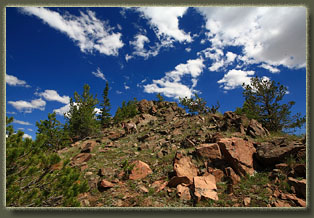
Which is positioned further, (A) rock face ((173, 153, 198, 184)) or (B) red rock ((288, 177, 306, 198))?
(A) rock face ((173, 153, 198, 184))

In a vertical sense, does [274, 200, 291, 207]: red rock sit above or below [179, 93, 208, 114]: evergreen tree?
below

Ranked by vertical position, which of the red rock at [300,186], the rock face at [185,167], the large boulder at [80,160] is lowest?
the large boulder at [80,160]

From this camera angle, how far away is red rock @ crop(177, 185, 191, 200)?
524 cm

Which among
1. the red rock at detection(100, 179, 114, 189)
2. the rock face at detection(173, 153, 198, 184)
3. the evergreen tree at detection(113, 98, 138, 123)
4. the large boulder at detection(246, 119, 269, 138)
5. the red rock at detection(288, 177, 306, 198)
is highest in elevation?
the evergreen tree at detection(113, 98, 138, 123)

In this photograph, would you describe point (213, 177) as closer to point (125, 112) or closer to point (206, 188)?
point (206, 188)

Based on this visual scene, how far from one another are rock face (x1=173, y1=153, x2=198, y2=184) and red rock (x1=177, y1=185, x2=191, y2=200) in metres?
0.56

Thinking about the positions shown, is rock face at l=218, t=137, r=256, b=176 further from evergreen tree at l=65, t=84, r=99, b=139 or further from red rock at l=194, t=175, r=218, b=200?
evergreen tree at l=65, t=84, r=99, b=139

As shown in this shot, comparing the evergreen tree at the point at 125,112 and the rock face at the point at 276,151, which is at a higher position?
the evergreen tree at the point at 125,112

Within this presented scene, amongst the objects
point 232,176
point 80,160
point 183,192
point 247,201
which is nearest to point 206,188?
point 183,192

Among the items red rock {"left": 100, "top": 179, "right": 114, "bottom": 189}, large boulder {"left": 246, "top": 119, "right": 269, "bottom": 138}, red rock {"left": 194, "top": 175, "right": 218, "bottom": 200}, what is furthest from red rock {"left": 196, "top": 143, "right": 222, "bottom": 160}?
red rock {"left": 100, "top": 179, "right": 114, "bottom": 189}

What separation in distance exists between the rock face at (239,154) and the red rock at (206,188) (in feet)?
4.46

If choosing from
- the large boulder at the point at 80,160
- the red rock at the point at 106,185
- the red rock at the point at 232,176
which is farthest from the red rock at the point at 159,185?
the large boulder at the point at 80,160

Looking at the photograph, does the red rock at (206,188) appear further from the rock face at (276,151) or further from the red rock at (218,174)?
the rock face at (276,151)

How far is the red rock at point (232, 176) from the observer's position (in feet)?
18.9
